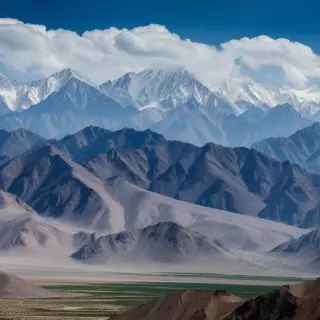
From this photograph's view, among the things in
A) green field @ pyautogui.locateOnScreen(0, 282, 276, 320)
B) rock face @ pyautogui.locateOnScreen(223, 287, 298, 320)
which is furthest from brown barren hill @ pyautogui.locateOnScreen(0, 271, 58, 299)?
rock face @ pyautogui.locateOnScreen(223, 287, 298, 320)

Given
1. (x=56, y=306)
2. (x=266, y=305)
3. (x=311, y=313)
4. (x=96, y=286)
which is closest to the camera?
(x=311, y=313)

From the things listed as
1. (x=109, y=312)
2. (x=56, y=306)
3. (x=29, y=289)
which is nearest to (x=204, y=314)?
(x=109, y=312)

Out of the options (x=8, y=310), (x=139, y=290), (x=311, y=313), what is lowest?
(x=311, y=313)

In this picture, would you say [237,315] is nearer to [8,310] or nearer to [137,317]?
[137,317]

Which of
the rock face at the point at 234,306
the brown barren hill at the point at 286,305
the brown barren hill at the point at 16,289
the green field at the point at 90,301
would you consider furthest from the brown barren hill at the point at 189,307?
the brown barren hill at the point at 16,289

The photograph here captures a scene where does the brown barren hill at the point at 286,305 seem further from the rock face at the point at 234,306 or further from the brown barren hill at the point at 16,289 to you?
the brown barren hill at the point at 16,289

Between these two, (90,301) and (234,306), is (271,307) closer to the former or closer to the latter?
(234,306)

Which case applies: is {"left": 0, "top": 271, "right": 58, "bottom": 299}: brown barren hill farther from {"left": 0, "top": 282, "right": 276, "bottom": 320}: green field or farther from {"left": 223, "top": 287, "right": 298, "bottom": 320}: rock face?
{"left": 223, "top": 287, "right": 298, "bottom": 320}: rock face

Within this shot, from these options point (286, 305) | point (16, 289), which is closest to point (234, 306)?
point (286, 305)
